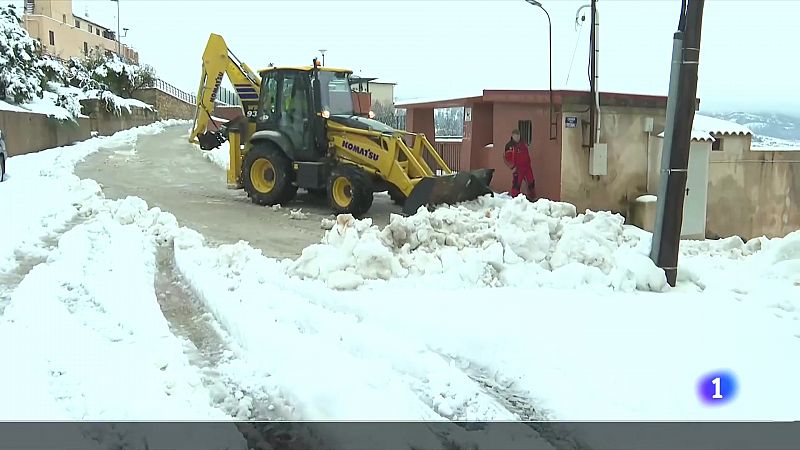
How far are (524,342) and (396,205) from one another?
8.12 m

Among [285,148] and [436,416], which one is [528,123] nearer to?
[285,148]

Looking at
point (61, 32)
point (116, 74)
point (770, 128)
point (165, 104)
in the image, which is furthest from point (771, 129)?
point (61, 32)

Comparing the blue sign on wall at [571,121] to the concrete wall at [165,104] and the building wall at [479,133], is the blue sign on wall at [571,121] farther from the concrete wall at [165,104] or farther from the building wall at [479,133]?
the concrete wall at [165,104]

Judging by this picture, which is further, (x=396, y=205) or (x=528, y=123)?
(x=528, y=123)

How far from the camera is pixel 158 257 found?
26.1 ft

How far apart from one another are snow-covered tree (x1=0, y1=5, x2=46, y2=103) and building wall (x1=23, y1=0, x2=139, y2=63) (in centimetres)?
3016

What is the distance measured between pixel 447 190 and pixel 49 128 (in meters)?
18.5

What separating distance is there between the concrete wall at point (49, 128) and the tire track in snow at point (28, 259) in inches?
478

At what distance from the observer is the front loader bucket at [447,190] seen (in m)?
10.6

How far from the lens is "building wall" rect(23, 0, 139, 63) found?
56094mm

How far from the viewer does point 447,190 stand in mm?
11000

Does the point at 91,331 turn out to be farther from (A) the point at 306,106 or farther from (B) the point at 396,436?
(A) the point at 306,106

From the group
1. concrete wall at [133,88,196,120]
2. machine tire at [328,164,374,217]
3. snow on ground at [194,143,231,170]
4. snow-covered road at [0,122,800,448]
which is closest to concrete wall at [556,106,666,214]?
machine tire at [328,164,374,217]

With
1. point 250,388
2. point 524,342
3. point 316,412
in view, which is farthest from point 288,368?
point 524,342
